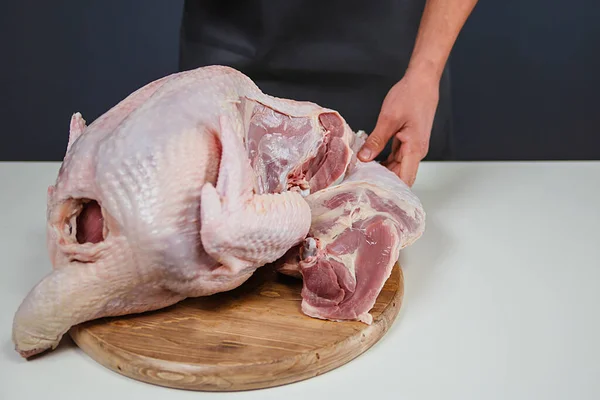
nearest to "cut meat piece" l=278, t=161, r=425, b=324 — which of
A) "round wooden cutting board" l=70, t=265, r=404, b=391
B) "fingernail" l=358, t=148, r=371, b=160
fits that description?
"round wooden cutting board" l=70, t=265, r=404, b=391

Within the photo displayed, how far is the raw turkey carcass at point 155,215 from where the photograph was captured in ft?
4.91

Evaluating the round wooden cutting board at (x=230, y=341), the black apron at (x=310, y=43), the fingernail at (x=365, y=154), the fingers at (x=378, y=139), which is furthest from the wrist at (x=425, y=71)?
the round wooden cutting board at (x=230, y=341)

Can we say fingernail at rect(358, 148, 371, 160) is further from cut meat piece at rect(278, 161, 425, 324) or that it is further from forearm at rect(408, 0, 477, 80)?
forearm at rect(408, 0, 477, 80)

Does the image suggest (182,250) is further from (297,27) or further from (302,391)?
(297,27)

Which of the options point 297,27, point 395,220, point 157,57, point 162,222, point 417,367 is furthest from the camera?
point 157,57

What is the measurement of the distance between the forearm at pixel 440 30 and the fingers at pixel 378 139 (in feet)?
0.77

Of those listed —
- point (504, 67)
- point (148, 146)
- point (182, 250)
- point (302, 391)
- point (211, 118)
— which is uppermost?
point (504, 67)

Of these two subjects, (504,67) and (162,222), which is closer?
(162,222)

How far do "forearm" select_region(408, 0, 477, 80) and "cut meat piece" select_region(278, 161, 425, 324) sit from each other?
618 mm

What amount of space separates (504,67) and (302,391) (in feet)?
9.58

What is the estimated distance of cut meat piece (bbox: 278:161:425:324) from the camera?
1.70 m

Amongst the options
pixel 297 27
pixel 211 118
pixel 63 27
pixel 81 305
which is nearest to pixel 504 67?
pixel 297 27

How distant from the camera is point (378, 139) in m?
2.20

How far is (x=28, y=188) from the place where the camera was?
2568 mm
